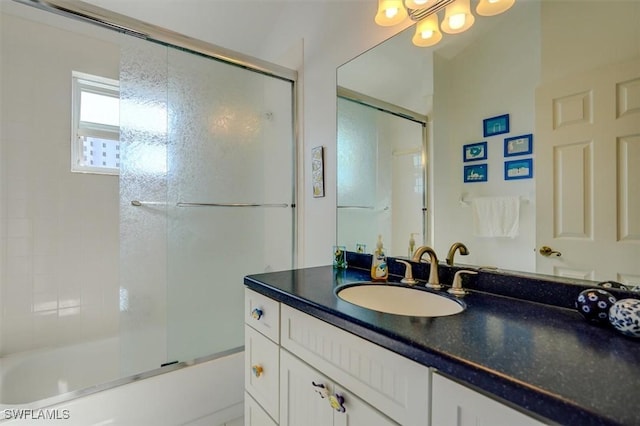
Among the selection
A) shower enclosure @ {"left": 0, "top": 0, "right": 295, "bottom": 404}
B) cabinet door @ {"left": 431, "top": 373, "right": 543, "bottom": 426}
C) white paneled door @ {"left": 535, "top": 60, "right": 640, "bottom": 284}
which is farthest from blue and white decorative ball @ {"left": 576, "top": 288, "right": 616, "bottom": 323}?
shower enclosure @ {"left": 0, "top": 0, "right": 295, "bottom": 404}

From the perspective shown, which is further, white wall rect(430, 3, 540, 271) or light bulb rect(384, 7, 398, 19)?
light bulb rect(384, 7, 398, 19)

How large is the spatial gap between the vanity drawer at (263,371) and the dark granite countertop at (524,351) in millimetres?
266

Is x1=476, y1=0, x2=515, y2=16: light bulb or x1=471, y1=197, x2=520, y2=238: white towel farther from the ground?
x1=476, y1=0, x2=515, y2=16: light bulb

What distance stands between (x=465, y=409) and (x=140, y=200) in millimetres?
1753

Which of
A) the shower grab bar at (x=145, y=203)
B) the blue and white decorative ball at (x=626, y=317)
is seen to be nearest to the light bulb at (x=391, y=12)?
the blue and white decorative ball at (x=626, y=317)

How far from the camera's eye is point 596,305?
0.68 meters

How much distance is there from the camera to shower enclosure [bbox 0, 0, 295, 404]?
1685 millimetres

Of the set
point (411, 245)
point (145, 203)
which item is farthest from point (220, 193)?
point (411, 245)

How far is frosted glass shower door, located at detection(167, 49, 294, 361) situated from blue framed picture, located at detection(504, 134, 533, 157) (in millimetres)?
1352

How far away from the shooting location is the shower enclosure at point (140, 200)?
1.68 meters

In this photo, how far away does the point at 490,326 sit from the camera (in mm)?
688

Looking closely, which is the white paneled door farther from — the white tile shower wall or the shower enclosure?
the white tile shower wall

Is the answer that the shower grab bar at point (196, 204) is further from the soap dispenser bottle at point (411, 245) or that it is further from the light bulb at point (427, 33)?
the light bulb at point (427, 33)

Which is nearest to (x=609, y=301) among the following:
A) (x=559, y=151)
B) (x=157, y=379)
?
(x=559, y=151)
